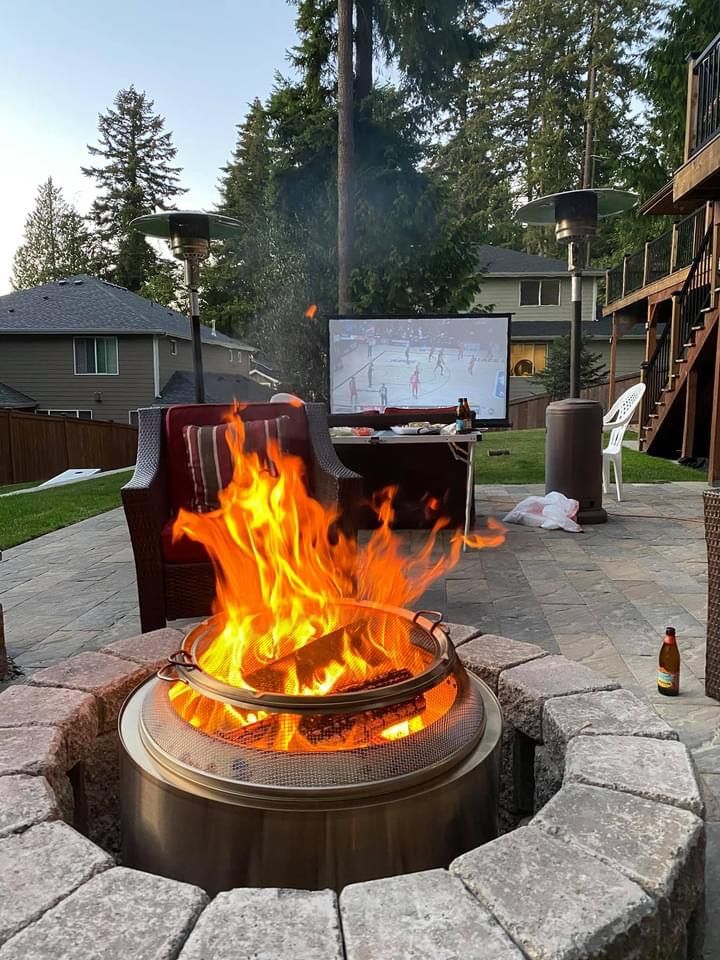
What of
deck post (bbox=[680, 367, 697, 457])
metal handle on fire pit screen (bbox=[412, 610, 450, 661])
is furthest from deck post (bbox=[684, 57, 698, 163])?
metal handle on fire pit screen (bbox=[412, 610, 450, 661])

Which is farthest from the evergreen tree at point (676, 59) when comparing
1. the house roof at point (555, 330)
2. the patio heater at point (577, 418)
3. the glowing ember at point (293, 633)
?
the glowing ember at point (293, 633)

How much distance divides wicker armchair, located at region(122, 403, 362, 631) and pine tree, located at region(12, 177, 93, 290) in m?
35.3

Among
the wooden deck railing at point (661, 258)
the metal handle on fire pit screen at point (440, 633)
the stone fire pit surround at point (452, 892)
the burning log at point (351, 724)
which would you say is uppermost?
the wooden deck railing at point (661, 258)

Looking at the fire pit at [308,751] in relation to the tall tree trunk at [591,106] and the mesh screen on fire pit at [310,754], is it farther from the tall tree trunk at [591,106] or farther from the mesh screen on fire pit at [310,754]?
the tall tree trunk at [591,106]

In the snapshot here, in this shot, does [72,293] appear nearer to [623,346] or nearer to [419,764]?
[623,346]

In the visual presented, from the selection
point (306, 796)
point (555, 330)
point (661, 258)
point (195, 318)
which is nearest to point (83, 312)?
point (555, 330)

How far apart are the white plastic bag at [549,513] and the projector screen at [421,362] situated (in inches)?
40.9

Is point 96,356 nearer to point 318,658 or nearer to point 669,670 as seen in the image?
point 669,670

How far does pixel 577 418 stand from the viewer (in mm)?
5938

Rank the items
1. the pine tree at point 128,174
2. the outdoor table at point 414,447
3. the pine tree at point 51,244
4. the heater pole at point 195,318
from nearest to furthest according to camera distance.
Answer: the outdoor table at point 414,447 < the heater pole at point 195,318 < the pine tree at point 128,174 < the pine tree at point 51,244

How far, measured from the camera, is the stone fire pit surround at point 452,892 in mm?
1018

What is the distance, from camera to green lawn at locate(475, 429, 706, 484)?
8.55 meters

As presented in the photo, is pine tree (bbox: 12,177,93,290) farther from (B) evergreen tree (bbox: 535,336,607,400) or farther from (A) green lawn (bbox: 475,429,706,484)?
(A) green lawn (bbox: 475,429,706,484)

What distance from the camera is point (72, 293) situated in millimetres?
21594
